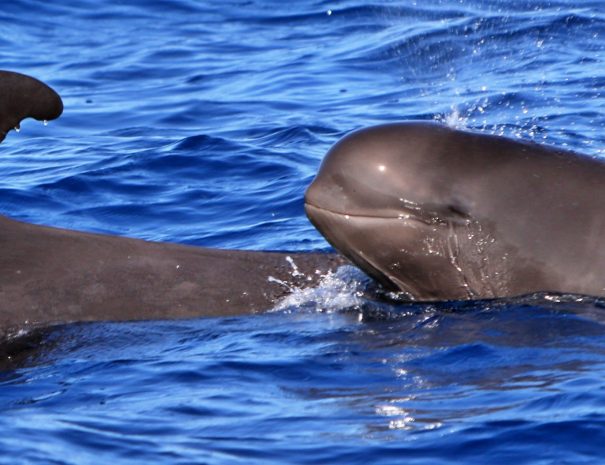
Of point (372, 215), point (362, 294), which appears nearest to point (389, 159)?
point (372, 215)

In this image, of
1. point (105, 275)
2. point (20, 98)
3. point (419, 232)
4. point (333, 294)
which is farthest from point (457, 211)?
point (20, 98)

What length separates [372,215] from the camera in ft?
28.1

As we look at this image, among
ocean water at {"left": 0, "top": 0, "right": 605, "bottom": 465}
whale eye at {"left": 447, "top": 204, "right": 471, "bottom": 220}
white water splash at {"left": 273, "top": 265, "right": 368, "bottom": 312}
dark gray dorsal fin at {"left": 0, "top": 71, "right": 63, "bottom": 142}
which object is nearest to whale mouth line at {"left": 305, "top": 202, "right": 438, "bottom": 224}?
whale eye at {"left": 447, "top": 204, "right": 471, "bottom": 220}

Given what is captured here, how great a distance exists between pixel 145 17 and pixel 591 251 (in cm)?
1644

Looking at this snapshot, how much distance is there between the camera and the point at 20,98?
906cm

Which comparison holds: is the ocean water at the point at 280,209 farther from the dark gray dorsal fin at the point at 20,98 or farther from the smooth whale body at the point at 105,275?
the dark gray dorsal fin at the point at 20,98

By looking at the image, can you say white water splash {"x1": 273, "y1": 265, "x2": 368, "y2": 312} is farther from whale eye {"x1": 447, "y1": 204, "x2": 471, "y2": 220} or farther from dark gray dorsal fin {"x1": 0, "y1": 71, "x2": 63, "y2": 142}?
dark gray dorsal fin {"x1": 0, "y1": 71, "x2": 63, "y2": 142}

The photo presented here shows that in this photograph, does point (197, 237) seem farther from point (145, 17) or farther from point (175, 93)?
point (145, 17)

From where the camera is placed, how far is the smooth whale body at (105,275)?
8812 mm

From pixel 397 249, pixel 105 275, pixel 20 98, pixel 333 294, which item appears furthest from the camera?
pixel 333 294

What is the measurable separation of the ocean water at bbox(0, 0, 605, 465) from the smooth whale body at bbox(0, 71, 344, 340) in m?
0.14

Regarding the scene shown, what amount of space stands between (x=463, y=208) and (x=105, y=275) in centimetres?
227

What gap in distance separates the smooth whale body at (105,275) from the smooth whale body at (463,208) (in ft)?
2.59

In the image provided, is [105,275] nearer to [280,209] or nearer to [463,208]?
[463,208]
